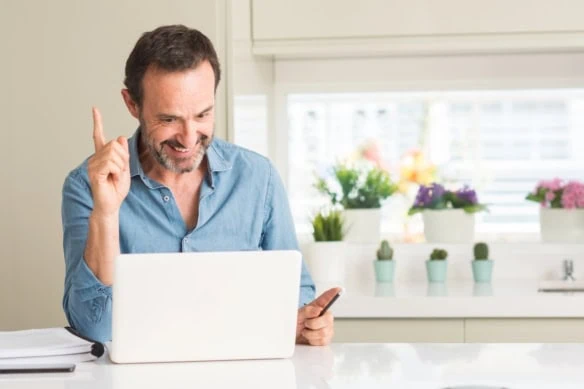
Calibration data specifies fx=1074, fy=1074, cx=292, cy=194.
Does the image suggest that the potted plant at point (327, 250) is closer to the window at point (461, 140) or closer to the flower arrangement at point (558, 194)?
the window at point (461, 140)

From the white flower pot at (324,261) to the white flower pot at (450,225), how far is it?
0.38 m

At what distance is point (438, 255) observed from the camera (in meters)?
3.63

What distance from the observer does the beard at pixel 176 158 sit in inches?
95.3

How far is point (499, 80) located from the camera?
3.95 metres

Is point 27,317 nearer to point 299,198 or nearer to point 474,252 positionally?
point 299,198

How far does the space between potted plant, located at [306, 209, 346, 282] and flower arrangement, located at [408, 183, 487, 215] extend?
0.33m

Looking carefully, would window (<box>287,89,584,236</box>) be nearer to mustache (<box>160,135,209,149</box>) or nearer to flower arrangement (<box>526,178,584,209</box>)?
flower arrangement (<box>526,178,584,209</box>)

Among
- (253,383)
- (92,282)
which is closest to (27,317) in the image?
(92,282)

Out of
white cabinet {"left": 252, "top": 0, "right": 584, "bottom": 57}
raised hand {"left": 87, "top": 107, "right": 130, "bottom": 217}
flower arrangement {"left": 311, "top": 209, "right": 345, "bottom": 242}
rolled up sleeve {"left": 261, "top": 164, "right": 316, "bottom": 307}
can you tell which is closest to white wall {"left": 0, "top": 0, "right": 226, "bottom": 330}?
white cabinet {"left": 252, "top": 0, "right": 584, "bottom": 57}

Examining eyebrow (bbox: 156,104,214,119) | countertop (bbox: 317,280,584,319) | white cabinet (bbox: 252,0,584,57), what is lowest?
countertop (bbox: 317,280,584,319)

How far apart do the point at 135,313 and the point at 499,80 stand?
2334mm

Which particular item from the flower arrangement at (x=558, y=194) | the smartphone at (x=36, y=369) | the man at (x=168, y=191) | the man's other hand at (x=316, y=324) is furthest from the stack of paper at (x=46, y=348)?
the flower arrangement at (x=558, y=194)

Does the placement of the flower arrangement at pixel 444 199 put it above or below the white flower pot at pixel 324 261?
above

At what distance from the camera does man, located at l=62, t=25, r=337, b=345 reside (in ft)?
7.42
